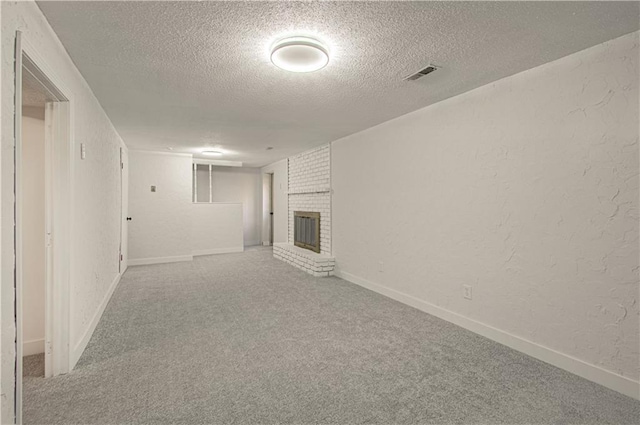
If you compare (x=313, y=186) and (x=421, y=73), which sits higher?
(x=421, y=73)

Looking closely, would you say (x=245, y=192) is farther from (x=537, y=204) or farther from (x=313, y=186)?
(x=537, y=204)

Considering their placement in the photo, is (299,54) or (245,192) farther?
(245,192)

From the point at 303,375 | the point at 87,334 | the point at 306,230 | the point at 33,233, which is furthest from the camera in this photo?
the point at 306,230

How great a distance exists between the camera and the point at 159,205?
251 inches

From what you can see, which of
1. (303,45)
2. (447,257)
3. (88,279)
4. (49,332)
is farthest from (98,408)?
(447,257)

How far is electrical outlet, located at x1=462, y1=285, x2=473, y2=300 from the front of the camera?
118 inches

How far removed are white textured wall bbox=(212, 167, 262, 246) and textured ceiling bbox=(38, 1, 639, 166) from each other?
541 cm

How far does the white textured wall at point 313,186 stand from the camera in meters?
5.58

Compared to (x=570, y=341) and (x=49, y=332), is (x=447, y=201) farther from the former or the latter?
(x=49, y=332)

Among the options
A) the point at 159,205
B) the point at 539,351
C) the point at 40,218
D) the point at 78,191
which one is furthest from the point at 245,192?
the point at 539,351

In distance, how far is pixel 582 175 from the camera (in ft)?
7.23

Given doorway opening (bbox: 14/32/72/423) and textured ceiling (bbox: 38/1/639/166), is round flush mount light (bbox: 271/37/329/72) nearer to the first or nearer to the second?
textured ceiling (bbox: 38/1/639/166)

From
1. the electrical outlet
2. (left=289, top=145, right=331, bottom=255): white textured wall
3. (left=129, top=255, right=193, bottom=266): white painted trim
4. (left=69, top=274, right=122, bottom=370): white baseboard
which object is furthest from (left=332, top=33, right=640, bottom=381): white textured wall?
(left=129, top=255, right=193, bottom=266): white painted trim

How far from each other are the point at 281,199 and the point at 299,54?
19.6ft
